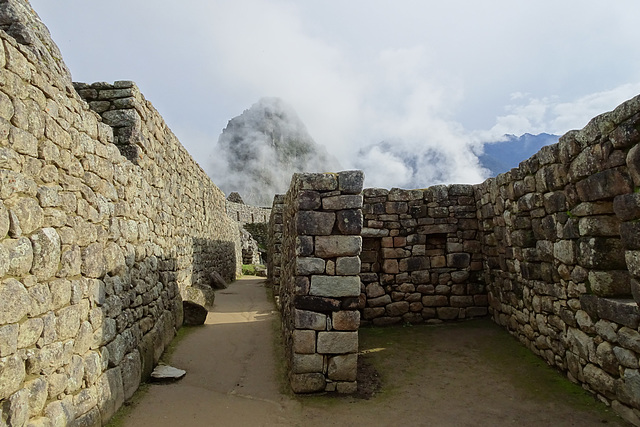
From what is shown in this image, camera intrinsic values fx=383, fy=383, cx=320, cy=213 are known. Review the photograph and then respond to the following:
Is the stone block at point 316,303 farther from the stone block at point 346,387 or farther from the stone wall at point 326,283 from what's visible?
the stone block at point 346,387

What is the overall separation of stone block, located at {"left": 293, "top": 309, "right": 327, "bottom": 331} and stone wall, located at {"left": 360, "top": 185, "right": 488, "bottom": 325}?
12.2ft

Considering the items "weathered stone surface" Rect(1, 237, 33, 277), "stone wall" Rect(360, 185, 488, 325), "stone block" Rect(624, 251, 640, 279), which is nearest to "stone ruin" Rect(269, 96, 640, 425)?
"stone block" Rect(624, 251, 640, 279)

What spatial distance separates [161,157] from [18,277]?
5.04m

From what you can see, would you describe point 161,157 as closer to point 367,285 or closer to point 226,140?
point 367,285

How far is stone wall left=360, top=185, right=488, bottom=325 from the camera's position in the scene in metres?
9.16

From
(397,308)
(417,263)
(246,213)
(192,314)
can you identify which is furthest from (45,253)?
(246,213)

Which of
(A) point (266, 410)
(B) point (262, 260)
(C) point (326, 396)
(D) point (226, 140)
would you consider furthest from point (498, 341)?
(D) point (226, 140)

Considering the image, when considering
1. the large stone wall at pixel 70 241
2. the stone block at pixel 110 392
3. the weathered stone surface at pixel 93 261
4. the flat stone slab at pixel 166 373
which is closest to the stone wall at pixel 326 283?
the flat stone slab at pixel 166 373

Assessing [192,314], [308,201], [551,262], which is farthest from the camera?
[192,314]

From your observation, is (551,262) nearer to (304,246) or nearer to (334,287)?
(334,287)

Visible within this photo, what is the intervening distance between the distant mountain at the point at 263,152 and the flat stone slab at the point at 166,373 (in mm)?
77777

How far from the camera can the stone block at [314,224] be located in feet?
18.4

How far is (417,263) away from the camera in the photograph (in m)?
9.20

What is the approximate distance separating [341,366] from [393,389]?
1009mm
